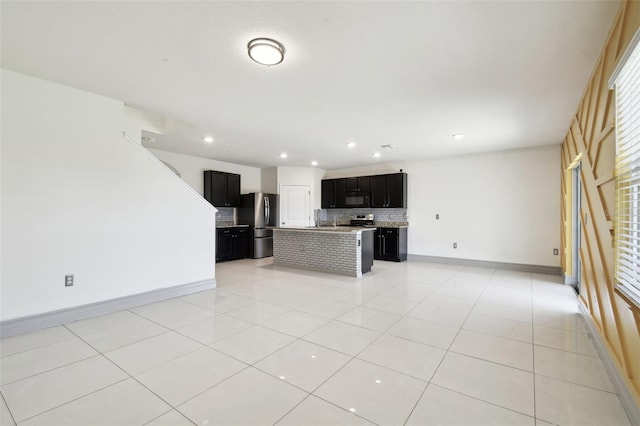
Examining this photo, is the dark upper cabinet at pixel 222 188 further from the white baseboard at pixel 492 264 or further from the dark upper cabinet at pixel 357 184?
the white baseboard at pixel 492 264

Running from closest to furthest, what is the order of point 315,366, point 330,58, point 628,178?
point 628,178
point 315,366
point 330,58

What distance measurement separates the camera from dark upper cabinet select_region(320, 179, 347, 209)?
8.19m

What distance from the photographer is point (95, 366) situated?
7.13 ft

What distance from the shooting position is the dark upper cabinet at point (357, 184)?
7699mm

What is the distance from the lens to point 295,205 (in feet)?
27.0

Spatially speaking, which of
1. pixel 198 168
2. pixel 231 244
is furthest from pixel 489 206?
pixel 198 168

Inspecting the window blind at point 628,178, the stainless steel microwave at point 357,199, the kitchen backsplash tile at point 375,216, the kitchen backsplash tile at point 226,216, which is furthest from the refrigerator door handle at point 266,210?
the window blind at point 628,178

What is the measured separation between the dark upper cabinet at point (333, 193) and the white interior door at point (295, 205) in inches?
18.9

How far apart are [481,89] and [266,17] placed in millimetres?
2386

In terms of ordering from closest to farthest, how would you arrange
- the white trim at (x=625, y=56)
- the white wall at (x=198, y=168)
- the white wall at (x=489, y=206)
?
the white trim at (x=625, y=56)
the white wall at (x=489, y=206)
the white wall at (x=198, y=168)

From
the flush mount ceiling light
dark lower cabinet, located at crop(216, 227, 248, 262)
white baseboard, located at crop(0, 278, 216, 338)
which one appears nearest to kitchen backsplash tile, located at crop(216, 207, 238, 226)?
dark lower cabinet, located at crop(216, 227, 248, 262)

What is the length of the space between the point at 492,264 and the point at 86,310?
686 centimetres

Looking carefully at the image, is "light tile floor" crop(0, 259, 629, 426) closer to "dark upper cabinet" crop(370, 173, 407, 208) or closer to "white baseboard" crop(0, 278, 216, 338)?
"white baseboard" crop(0, 278, 216, 338)

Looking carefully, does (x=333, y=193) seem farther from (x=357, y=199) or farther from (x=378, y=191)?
(x=378, y=191)
